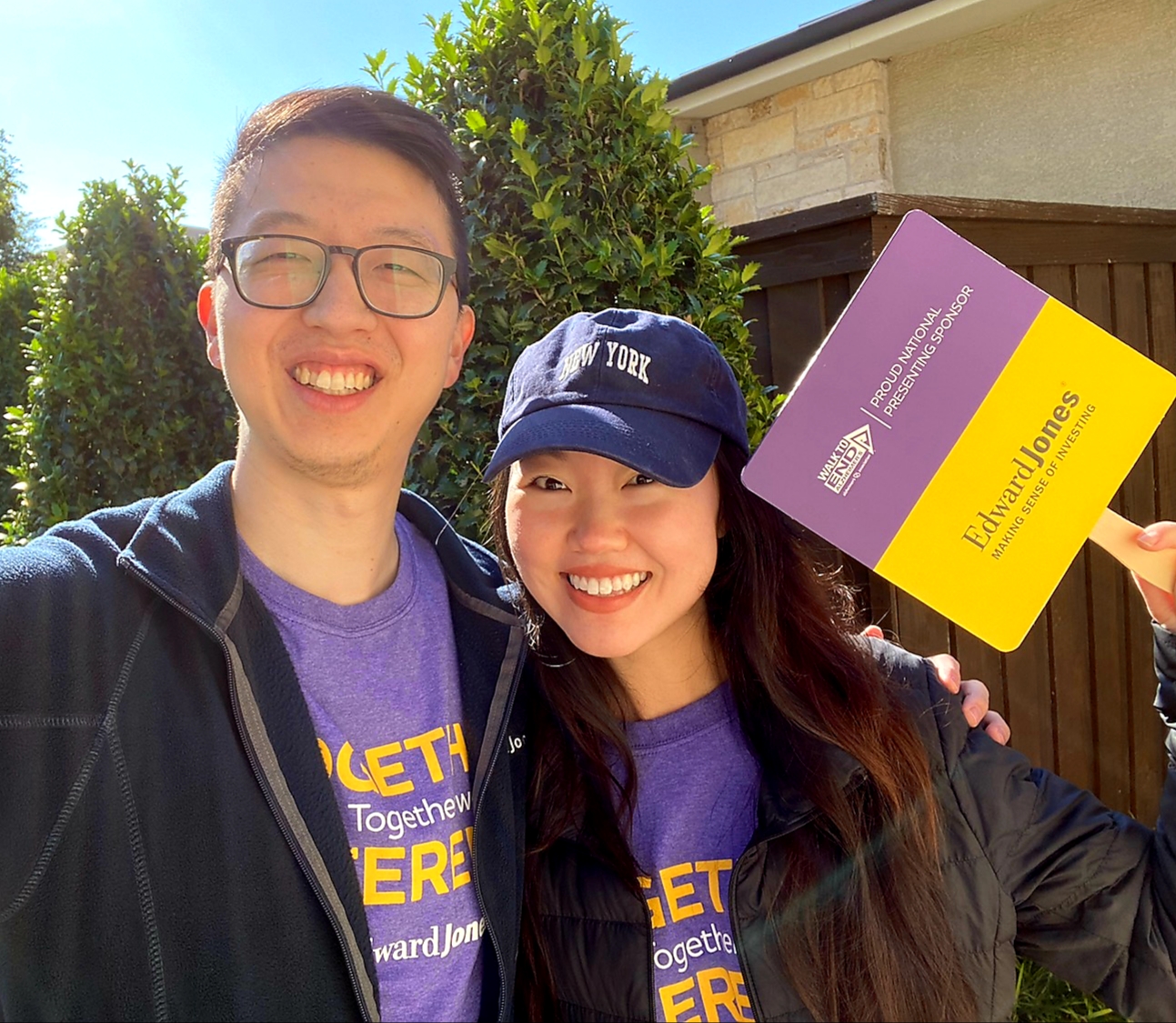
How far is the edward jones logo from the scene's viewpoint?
5.14 ft

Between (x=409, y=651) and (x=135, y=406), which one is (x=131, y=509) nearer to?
(x=409, y=651)

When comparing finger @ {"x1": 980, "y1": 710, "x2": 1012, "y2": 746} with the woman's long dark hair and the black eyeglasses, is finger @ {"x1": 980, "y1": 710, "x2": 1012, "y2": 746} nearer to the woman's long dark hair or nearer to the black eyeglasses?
the woman's long dark hair

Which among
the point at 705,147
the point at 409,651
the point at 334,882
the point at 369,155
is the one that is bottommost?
the point at 334,882

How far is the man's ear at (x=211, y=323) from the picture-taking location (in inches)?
69.7

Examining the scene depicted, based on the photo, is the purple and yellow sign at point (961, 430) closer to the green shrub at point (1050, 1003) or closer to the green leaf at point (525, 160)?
the green leaf at point (525, 160)

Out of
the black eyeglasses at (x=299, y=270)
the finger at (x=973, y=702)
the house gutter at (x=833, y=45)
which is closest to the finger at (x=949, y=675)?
the finger at (x=973, y=702)

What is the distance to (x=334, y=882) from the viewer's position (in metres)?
1.43

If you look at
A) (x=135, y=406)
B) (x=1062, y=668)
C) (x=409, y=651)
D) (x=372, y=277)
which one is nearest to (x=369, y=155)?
(x=372, y=277)

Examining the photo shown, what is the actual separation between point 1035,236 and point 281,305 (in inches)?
118

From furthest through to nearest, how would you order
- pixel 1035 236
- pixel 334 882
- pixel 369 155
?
pixel 1035 236, pixel 369 155, pixel 334 882

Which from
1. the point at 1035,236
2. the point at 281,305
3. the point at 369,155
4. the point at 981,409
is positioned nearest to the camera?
the point at 981,409

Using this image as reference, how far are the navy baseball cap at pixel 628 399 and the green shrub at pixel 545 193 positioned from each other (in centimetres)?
56

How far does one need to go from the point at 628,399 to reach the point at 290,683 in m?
0.78

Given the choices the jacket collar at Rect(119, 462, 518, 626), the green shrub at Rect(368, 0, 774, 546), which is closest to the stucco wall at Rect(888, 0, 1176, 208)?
the green shrub at Rect(368, 0, 774, 546)
